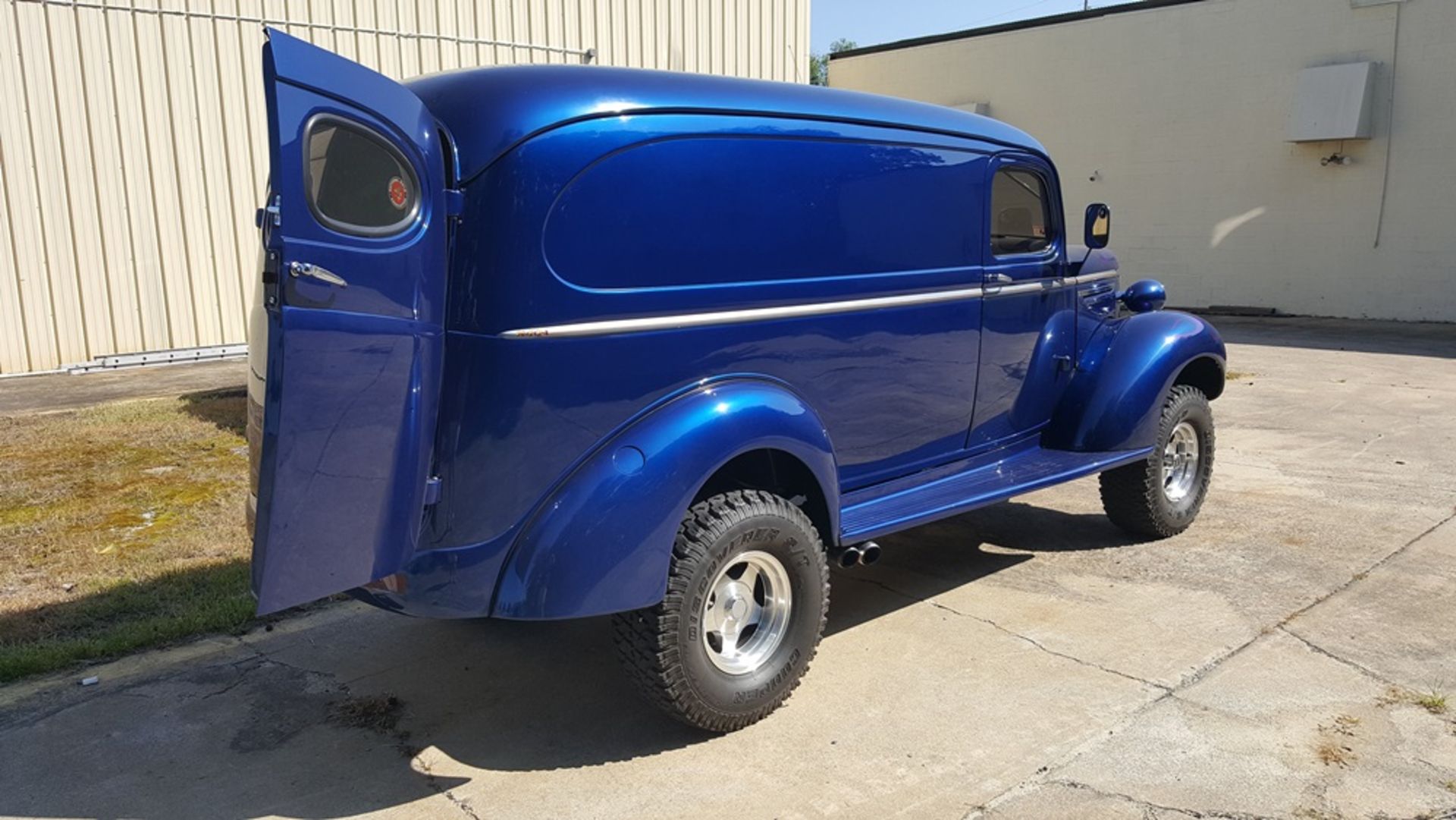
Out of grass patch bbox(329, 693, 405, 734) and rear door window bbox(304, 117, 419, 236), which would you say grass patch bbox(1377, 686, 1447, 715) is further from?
rear door window bbox(304, 117, 419, 236)

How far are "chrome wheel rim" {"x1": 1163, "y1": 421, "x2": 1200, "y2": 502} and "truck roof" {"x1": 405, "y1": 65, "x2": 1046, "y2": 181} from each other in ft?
9.51

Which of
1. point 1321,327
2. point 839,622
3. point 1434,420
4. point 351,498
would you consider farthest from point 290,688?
point 1321,327

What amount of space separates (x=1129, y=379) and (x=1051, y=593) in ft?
3.72

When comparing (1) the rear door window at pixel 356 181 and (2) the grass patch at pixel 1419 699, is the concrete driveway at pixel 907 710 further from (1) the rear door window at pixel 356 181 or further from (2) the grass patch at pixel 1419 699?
(1) the rear door window at pixel 356 181

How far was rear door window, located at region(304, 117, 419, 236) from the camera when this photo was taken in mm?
2930

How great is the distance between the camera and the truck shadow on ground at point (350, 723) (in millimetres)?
3457

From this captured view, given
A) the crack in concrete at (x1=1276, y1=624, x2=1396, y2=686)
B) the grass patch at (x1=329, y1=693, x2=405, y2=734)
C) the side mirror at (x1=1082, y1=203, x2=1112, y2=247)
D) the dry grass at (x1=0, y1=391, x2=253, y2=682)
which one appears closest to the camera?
the grass patch at (x1=329, y1=693, x2=405, y2=734)

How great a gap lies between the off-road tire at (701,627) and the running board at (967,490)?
0.35m

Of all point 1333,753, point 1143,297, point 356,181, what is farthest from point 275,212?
point 1143,297

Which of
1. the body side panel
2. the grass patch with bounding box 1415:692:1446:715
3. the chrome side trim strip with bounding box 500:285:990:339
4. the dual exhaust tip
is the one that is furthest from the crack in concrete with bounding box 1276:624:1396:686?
the body side panel

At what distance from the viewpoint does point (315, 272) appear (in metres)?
2.88

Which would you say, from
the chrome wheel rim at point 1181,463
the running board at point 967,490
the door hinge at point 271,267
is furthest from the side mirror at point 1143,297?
the door hinge at point 271,267

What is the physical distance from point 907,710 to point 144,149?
982cm

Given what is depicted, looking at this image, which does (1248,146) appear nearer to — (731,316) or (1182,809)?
(731,316)
